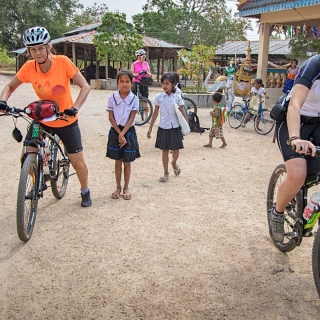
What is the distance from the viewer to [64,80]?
3627 mm

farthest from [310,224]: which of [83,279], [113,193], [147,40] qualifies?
[147,40]

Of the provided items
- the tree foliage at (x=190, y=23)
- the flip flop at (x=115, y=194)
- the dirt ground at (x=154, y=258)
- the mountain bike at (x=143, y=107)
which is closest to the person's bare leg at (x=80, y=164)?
the dirt ground at (x=154, y=258)

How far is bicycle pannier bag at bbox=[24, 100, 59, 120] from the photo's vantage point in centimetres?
342

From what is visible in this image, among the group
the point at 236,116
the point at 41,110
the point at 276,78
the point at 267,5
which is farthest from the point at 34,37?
the point at 276,78

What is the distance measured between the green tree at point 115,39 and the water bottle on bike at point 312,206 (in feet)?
62.0

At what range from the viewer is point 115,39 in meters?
20.5

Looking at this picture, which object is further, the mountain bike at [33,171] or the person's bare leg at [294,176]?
the mountain bike at [33,171]

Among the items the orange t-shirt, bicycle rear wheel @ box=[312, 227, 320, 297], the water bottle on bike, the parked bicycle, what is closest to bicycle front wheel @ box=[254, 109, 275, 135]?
→ the parked bicycle

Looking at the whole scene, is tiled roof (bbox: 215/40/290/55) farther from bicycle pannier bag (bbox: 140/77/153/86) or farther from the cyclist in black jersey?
the cyclist in black jersey

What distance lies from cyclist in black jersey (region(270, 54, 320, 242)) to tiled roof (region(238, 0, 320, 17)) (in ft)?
24.3

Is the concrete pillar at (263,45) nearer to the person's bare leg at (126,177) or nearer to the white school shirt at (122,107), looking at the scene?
the white school shirt at (122,107)

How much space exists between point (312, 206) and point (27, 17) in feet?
129

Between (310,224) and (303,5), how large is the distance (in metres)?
8.34

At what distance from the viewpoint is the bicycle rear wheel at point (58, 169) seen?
400 centimetres
